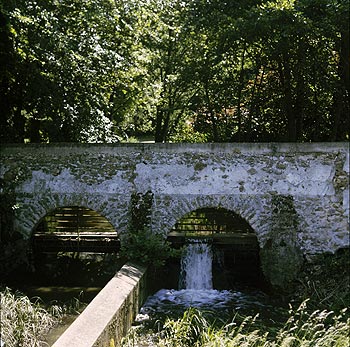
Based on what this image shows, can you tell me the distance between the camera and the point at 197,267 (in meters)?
10.1

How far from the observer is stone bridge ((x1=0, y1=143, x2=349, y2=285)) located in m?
9.38

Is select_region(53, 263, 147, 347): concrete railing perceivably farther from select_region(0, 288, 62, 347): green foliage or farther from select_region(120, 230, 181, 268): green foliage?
select_region(0, 288, 62, 347): green foliage

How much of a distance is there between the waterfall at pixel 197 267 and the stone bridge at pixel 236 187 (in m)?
1.09

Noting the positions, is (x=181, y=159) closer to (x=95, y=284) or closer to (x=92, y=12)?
(x=95, y=284)

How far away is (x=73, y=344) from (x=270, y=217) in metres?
5.50

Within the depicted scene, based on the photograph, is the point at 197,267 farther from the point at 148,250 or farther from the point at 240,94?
the point at 240,94

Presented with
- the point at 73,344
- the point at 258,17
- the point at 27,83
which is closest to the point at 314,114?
the point at 258,17

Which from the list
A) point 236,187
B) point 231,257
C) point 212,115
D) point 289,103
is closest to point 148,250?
point 236,187

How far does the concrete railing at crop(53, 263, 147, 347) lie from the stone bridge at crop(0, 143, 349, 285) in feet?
5.57

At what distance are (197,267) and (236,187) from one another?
80.0 inches

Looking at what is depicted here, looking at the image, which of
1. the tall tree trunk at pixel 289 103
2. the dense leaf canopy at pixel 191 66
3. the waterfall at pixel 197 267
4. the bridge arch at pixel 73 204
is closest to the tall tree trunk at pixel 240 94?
the dense leaf canopy at pixel 191 66

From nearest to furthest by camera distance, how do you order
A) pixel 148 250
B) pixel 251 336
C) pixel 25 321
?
pixel 251 336 < pixel 25 321 < pixel 148 250

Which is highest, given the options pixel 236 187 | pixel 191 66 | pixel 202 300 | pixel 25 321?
pixel 191 66

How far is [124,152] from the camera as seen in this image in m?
9.62
